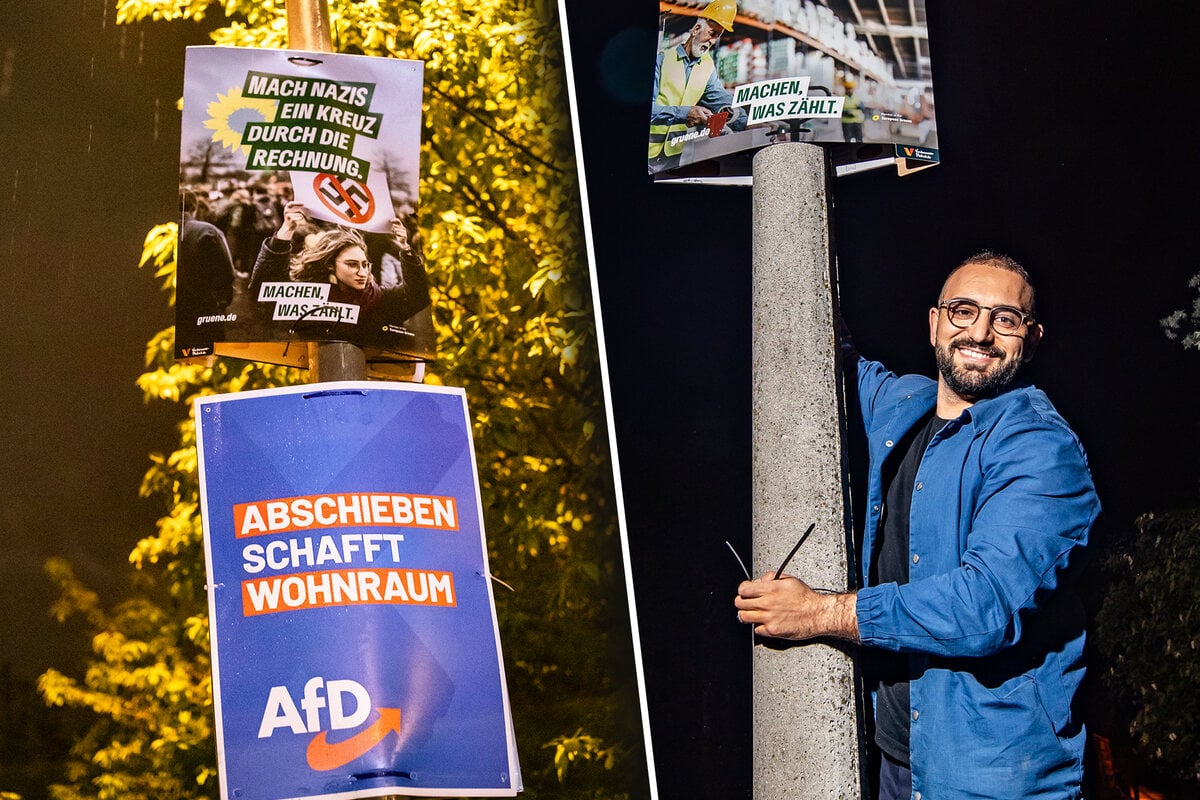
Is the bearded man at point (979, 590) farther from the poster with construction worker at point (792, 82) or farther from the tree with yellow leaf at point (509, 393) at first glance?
the tree with yellow leaf at point (509, 393)

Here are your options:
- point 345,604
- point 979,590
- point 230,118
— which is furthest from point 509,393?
point 979,590

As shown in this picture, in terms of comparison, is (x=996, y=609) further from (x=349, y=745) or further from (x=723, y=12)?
(x=723, y=12)

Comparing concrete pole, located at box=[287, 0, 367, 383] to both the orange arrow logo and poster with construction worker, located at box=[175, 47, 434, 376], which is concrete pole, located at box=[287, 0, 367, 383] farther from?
the orange arrow logo

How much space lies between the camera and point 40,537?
24.7 feet

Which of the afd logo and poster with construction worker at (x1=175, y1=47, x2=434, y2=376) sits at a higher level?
poster with construction worker at (x1=175, y1=47, x2=434, y2=376)

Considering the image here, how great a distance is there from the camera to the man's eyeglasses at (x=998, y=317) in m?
2.50

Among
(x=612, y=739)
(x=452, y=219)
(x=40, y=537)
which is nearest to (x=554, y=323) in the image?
(x=452, y=219)

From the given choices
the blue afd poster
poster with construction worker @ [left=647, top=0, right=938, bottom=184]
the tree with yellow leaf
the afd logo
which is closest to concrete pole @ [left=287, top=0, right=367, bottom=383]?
the blue afd poster

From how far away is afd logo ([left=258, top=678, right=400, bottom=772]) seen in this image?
2.80 meters

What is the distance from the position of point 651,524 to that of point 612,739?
198 centimetres

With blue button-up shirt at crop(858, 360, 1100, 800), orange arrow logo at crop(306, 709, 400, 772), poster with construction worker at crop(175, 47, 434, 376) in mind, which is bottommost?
orange arrow logo at crop(306, 709, 400, 772)

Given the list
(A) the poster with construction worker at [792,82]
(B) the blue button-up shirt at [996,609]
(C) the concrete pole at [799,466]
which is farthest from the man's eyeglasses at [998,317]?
(A) the poster with construction worker at [792,82]

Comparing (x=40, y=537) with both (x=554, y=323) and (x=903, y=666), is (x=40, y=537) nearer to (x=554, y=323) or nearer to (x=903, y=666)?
(x=554, y=323)

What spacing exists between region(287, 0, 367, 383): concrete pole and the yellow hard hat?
1102mm
